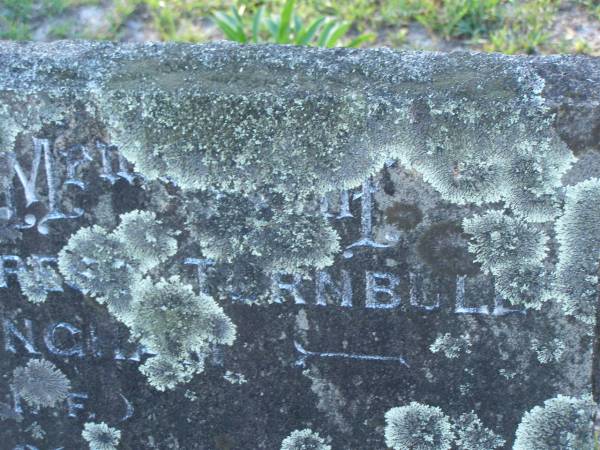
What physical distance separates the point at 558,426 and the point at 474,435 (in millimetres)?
136

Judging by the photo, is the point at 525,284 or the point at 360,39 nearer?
the point at 525,284

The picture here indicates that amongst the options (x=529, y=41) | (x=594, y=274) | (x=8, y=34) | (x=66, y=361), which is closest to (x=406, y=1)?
(x=529, y=41)

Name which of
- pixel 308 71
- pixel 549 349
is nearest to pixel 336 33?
pixel 308 71

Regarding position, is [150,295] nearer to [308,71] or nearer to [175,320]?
[175,320]

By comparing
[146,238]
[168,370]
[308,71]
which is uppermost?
[308,71]

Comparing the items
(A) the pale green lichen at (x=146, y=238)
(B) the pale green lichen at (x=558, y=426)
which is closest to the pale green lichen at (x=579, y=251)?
(B) the pale green lichen at (x=558, y=426)

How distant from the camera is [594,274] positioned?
125 centimetres

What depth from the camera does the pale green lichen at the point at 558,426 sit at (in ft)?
4.36

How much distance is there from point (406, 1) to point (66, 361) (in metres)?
1.38

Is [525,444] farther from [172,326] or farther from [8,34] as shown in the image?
[8,34]

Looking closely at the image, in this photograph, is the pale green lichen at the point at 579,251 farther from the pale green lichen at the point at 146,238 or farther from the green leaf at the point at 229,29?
the green leaf at the point at 229,29

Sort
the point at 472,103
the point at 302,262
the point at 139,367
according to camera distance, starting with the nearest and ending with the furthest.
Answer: the point at 472,103, the point at 302,262, the point at 139,367

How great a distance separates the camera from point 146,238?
1.31m

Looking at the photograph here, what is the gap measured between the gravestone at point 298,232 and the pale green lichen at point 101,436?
2.4 inches
